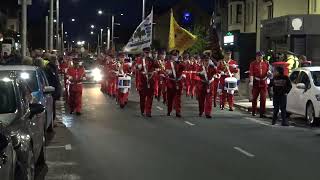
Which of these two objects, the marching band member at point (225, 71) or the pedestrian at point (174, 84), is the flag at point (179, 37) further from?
the pedestrian at point (174, 84)

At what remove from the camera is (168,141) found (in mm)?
13812

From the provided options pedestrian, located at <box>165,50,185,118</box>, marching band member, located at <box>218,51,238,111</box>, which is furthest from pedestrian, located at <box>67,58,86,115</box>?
marching band member, located at <box>218,51,238,111</box>

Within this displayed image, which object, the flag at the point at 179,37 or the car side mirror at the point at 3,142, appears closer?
the car side mirror at the point at 3,142

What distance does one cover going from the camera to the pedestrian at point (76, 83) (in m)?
19.6

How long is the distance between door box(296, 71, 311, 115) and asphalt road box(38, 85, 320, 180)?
1.23 meters

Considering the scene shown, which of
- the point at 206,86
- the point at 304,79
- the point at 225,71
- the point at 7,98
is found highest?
the point at 225,71

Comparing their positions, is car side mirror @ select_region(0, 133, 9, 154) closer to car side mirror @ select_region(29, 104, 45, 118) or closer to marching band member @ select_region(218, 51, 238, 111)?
car side mirror @ select_region(29, 104, 45, 118)

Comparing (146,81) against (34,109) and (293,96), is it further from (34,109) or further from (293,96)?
(34,109)

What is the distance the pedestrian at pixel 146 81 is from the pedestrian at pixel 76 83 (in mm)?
1743

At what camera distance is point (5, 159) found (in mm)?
6152

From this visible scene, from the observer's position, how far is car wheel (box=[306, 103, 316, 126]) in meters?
17.2

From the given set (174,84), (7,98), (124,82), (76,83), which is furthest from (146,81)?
(7,98)

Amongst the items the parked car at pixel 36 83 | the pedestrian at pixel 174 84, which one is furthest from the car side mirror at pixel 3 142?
the pedestrian at pixel 174 84

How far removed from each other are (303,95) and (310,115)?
766mm
